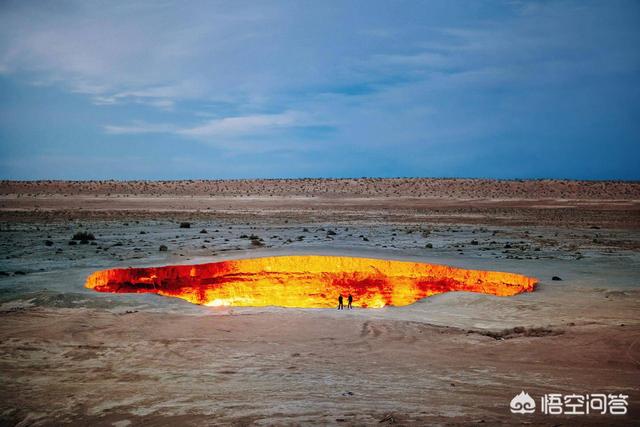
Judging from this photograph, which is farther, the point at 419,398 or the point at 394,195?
the point at 394,195

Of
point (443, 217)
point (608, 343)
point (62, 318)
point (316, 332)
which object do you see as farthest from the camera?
point (443, 217)

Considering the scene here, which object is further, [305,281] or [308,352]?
[305,281]

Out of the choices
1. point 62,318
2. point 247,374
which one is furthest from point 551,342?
point 62,318

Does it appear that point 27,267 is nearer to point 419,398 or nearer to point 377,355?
point 377,355

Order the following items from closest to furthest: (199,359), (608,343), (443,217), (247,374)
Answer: (247,374), (199,359), (608,343), (443,217)

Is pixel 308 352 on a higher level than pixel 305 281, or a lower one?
higher

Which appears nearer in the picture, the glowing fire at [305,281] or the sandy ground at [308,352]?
the sandy ground at [308,352]

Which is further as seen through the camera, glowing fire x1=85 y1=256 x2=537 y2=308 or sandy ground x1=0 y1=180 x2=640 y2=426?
glowing fire x1=85 y1=256 x2=537 y2=308
